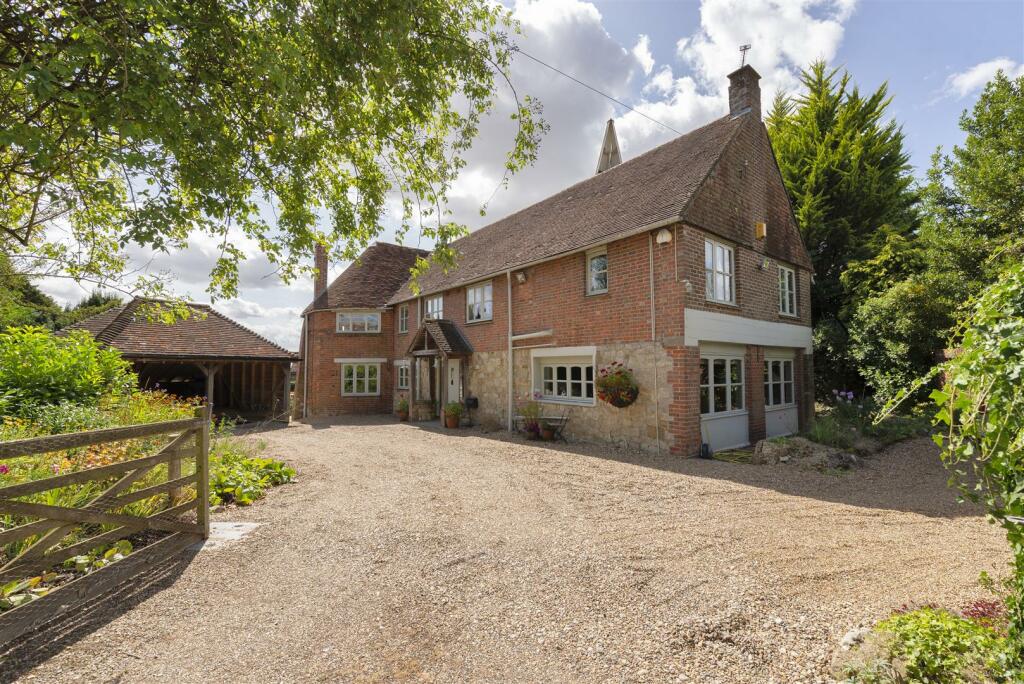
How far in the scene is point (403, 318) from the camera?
21406 millimetres

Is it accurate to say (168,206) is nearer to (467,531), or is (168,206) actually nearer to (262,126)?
(262,126)

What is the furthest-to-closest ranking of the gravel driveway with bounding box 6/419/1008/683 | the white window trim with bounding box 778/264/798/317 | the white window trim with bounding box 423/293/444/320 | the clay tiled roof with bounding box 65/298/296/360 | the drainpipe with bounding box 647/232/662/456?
the white window trim with bounding box 423/293/444/320 < the clay tiled roof with bounding box 65/298/296/360 < the white window trim with bounding box 778/264/798/317 < the drainpipe with bounding box 647/232/662/456 < the gravel driveway with bounding box 6/419/1008/683

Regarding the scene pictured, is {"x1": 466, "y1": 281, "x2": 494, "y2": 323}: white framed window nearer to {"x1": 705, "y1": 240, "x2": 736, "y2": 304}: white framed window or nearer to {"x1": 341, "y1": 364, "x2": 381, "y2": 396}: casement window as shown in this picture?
{"x1": 705, "y1": 240, "x2": 736, "y2": 304}: white framed window

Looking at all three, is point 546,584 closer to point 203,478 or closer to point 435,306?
point 203,478

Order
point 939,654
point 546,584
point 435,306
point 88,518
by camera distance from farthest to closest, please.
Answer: point 435,306 < point 546,584 < point 88,518 < point 939,654

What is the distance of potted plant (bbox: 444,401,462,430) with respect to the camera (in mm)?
15836

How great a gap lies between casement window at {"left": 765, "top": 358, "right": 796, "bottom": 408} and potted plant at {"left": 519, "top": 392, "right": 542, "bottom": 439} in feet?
20.8

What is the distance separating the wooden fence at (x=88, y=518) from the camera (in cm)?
322

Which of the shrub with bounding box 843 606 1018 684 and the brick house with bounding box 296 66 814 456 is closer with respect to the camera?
the shrub with bounding box 843 606 1018 684

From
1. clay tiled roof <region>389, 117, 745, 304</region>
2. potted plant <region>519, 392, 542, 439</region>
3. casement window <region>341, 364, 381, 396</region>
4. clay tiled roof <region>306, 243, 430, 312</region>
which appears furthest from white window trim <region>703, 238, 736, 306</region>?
casement window <region>341, 364, 381, 396</region>

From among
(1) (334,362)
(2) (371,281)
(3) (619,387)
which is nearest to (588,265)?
(3) (619,387)

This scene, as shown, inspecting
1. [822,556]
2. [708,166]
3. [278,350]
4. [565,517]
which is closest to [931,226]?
[708,166]

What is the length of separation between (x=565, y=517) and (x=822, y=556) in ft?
9.21

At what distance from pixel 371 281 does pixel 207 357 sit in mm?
8564
